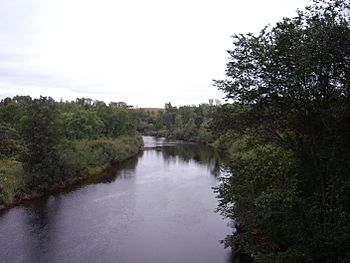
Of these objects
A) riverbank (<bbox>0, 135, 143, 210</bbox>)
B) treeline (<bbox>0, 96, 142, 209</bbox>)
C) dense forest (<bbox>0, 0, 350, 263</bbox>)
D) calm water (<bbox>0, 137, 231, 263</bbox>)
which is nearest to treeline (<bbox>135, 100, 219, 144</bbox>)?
riverbank (<bbox>0, 135, 143, 210</bbox>)

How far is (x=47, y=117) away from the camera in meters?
31.5

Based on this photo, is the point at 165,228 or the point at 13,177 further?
the point at 13,177

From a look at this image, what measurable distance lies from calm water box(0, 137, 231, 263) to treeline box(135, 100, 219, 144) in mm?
46367

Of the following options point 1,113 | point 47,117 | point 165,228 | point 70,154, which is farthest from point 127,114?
point 165,228

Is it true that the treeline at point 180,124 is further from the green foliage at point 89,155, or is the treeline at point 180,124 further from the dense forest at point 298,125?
the dense forest at point 298,125

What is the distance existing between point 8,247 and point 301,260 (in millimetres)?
15007

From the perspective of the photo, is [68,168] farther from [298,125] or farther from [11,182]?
[298,125]

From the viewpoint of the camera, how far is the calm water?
758 inches

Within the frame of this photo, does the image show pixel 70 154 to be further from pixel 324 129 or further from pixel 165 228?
pixel 324 129

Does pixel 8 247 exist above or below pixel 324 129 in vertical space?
below

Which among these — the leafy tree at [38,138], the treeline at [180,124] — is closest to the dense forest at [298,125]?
the leafy tree at [38,138]

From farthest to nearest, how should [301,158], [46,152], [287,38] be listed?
[46,152] < [301,158] < [287,38]

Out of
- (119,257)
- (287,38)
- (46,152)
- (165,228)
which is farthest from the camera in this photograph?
(46,152)

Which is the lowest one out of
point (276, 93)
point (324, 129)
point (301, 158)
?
point (301, 158)
